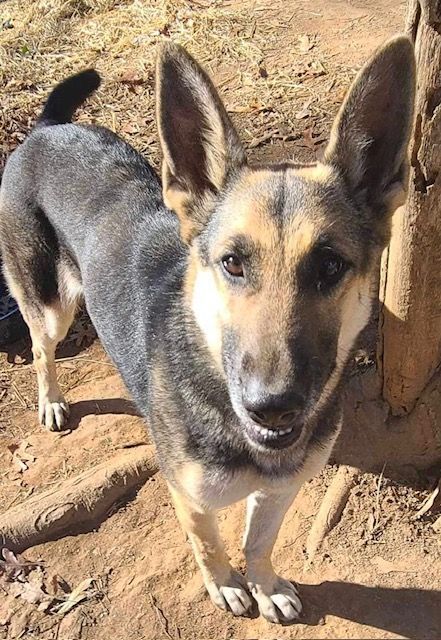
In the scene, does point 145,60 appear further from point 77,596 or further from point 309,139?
point 77,596

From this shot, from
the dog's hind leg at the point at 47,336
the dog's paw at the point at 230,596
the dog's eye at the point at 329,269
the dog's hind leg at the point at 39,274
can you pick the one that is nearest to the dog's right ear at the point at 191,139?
the dog's eye at the point at 329,269

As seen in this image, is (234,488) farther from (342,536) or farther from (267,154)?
(267,154)

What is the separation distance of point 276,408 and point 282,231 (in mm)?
714

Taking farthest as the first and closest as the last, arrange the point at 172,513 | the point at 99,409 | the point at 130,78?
1. the point at 130,78
2. the point at 99,409
3. the point at 172,513

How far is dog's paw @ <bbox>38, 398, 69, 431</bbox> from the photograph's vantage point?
531 cm

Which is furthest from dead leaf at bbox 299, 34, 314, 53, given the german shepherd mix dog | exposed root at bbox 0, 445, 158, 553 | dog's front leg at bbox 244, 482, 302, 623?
dog's front leg at bbox 244, 482, 302, 623

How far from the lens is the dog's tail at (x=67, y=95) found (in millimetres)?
5027

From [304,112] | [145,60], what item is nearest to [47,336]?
[304,112]

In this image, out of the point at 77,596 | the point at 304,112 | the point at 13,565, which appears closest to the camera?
the point at 77,596

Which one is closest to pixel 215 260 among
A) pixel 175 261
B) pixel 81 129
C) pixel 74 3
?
pixel 175 261

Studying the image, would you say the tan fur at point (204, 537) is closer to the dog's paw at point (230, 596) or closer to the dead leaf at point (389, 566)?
the dog's paw at point (230, 596)

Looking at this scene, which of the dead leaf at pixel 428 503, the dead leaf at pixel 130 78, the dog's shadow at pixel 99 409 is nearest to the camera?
the dead leaf at pixel 428 503

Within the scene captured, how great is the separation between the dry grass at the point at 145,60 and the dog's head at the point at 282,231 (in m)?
3.76

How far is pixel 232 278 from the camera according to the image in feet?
9.95
